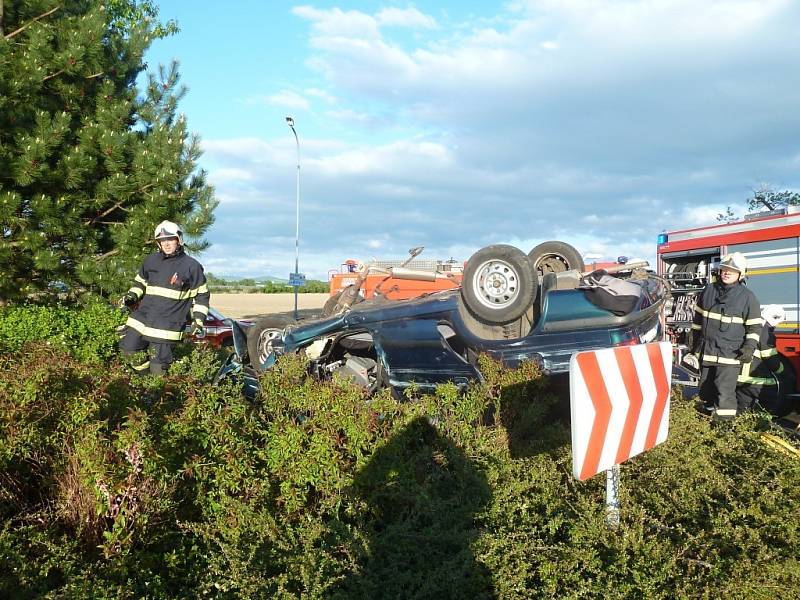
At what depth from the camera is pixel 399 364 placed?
5.38 metres

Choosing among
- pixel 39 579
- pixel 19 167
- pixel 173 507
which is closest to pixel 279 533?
pixel 173 507

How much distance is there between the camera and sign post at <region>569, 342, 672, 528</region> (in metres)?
3.02

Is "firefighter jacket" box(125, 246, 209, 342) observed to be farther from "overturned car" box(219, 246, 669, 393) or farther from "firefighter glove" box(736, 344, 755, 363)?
"firefighter glove" box(736, 344, 755, 363)

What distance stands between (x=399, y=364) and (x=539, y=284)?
1.32 meters

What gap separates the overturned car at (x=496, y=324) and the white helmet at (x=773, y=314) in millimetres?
2180

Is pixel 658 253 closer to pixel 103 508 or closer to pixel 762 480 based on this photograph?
pixel 762 480

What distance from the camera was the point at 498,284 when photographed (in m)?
5.30

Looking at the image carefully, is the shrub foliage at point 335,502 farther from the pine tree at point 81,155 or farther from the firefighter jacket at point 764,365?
the pine tree at point 81,155

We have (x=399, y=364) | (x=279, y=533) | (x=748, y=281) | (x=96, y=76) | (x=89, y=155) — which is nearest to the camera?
(x=279, y=533)

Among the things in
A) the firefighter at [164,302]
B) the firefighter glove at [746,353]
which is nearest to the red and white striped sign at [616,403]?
the firefighter glove at [746,353]

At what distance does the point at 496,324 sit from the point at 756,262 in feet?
15.7

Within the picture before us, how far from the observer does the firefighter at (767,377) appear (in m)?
6.33

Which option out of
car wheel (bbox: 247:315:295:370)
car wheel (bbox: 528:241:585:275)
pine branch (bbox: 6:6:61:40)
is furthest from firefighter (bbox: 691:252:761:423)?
pine branch (bbox: 6:6:61:40)

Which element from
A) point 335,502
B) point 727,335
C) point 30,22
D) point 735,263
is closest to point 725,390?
point 727,335
